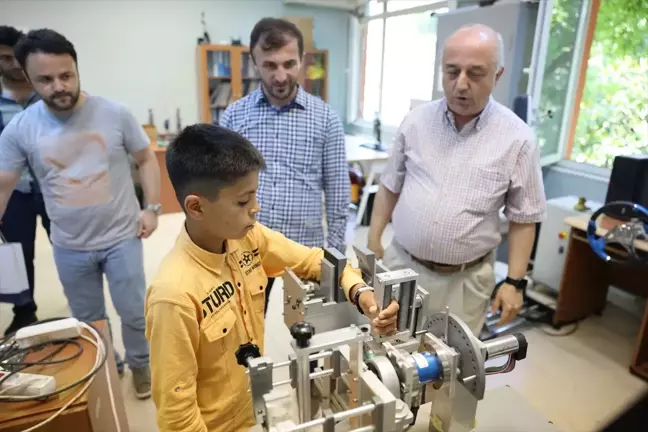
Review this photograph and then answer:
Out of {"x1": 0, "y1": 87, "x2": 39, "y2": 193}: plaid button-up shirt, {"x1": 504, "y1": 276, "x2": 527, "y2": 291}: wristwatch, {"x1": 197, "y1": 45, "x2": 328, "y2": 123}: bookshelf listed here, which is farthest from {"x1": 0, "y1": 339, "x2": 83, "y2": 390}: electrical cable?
{"x1": 197, "y1": 45, "x2": 328, "y2": 123}: bookshelf

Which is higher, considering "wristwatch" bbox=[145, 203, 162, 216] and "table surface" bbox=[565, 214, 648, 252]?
"wristwatch" bbox=[145, 203, 162, 216]

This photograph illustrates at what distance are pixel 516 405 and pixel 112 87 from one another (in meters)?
4.88

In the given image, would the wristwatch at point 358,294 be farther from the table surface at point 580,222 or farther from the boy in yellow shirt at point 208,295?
the table surface at point 580,222

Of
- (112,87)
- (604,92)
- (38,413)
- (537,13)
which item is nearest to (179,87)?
(112,87)

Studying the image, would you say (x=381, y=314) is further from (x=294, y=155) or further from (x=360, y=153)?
(x=360, y=153)

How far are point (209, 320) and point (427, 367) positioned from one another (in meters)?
0.48

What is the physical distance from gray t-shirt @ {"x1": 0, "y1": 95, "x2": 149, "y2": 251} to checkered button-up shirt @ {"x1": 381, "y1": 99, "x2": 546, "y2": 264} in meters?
1.15

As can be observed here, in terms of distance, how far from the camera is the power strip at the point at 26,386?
1.06 m

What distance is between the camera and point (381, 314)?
82 cm

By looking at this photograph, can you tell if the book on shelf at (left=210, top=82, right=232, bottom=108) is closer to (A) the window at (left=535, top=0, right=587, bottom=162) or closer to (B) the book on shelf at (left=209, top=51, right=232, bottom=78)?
(B) the book on shelf at (left=209, top=51, right=232, bottom=78)

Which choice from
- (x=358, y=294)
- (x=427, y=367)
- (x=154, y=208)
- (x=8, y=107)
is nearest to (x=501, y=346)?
(x=427, y=367)

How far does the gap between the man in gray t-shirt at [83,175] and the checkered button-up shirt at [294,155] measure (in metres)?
0.46

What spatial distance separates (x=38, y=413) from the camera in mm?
1039

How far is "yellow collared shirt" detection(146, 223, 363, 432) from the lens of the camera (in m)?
0.88
